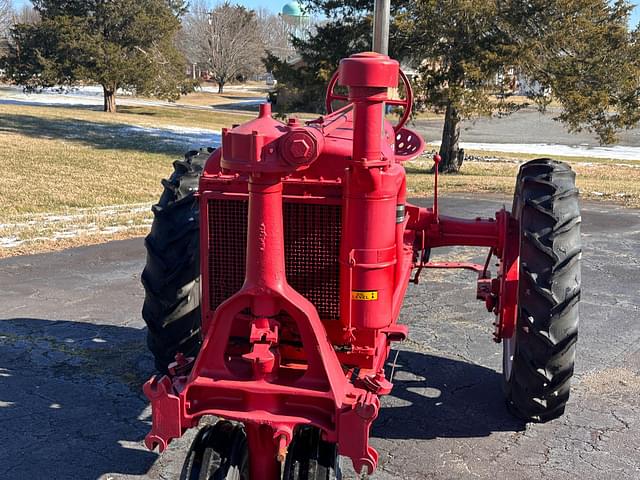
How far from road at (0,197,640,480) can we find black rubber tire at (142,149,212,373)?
450 millimetres

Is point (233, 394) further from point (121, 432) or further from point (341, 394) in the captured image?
point (121, 432)

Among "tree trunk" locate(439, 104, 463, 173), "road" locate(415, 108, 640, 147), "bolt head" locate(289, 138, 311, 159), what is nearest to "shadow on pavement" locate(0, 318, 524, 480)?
"bolt head" locate(289, 138, 311, 159)

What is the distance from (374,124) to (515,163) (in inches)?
844

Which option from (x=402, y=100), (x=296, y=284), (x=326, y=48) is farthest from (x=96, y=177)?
(x=296, y=284)

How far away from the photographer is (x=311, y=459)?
2.89m

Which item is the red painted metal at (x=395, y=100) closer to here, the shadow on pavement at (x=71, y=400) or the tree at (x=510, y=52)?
the shadow on pavement at (x=71, y=400)

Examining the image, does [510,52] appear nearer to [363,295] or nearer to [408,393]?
[408,393]

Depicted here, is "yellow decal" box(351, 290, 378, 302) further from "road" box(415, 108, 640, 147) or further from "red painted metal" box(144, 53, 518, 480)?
"road" box(415, 108, 640, 147)

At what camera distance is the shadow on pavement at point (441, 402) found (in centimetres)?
427

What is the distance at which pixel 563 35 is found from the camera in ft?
54.2

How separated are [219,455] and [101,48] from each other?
3079cm

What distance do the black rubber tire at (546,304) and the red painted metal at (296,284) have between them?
2.53ft

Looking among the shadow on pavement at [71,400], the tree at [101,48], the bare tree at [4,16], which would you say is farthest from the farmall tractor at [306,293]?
the bare tree at [4,16]

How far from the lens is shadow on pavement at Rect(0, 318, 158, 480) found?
3.81 m
